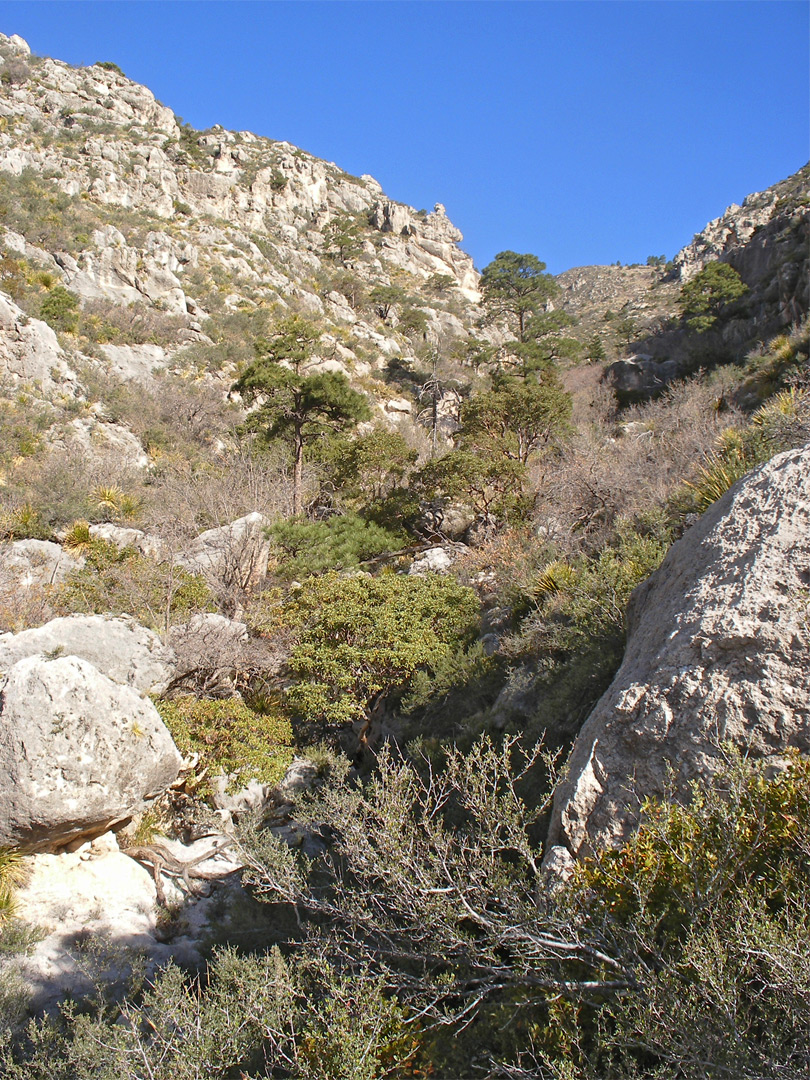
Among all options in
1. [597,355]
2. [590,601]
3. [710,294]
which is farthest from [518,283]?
[590,601]

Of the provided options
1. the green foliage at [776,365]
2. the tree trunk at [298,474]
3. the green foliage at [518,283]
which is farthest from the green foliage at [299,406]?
the green foliage at [518,283]

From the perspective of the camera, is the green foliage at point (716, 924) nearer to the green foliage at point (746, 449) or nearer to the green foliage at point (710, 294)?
the green foliage at point (746, 449)

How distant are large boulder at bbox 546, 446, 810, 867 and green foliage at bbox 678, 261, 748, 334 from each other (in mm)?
27241

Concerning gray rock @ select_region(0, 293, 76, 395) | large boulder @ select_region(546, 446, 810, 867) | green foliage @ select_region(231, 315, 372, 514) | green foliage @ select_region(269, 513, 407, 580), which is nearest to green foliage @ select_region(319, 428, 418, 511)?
green foliage @ select_region(231, 315, 372, 514)

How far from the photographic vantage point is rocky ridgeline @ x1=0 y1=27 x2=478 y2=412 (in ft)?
87.9

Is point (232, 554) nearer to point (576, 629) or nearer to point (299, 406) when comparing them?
point (576, 629)

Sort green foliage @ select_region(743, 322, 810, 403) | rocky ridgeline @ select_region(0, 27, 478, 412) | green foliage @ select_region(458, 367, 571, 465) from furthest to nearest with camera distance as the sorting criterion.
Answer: rocky ridgeline @ select_region(0, 27, 478, 412)
green foliage @ select_region(458, 367, 571, 465)
green foliage @ select_region(743, 322, 810, 403)

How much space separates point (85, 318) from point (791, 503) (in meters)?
26.3

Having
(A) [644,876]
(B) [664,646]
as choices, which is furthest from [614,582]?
(A) [644,876]

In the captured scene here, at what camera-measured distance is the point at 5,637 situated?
27.8 ft

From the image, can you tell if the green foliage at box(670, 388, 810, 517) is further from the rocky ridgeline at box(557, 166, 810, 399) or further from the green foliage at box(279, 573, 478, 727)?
the rocky ridgeline at box(557, 166, 810, 399)

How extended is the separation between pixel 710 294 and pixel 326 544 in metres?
24.9

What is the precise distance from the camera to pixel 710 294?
27.6 meters

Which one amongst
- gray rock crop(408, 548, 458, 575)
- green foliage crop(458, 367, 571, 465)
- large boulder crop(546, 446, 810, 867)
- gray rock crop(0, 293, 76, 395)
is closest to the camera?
large boulder crop(546, 446, 810, 867)
